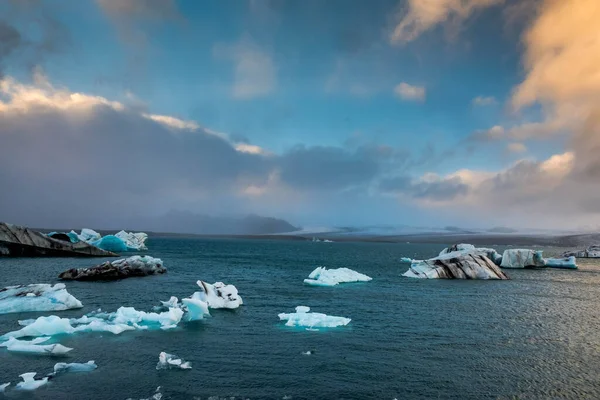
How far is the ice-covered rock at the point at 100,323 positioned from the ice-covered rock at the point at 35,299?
152 inches

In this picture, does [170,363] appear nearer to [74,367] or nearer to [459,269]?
[74,367]

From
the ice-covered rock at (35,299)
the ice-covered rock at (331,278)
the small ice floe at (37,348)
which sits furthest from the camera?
the ice-covered rock at (331,278)

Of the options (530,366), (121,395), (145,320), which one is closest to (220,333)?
(145,320)

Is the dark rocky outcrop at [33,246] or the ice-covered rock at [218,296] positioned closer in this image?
the ice-covered rock at [218,296]

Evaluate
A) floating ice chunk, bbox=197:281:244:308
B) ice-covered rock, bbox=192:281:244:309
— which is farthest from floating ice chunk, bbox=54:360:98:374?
floating ice chunk, bbox=197:281:244:308

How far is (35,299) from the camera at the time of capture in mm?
28578

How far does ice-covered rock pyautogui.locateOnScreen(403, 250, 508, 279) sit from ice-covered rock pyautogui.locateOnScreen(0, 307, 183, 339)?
3815 centimetres

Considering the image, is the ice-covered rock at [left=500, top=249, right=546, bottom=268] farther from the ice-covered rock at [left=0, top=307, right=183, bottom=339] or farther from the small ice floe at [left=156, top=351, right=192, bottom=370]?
the small ice floe at [left=156, top=351, right=192, bottom=370]

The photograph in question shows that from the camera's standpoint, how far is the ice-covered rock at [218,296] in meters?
30.5

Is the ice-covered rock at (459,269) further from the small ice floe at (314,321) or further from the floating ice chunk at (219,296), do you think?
the floating ice chunk at (219,296)

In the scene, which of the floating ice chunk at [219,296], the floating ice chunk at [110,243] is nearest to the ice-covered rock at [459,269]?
the floating ice chunk at [219,296]

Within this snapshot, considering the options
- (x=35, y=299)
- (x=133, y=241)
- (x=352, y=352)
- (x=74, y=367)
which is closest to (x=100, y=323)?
(x=74, y=367)

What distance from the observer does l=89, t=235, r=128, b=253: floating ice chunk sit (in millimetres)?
85250

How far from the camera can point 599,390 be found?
16453 millimetres
